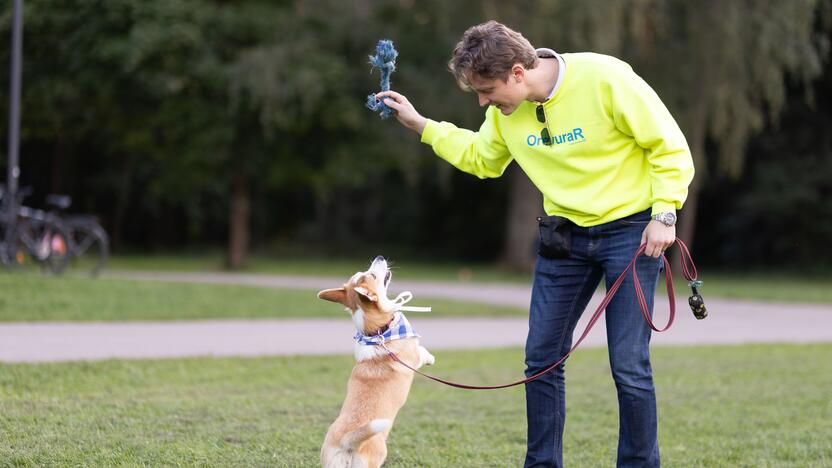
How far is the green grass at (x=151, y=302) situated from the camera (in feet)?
34.2

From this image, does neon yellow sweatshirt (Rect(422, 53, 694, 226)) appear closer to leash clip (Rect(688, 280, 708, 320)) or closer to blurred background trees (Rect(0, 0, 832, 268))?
leash clip (Rect(688, 280, 708, 320))

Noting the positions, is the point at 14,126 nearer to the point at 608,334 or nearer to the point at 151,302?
the point at 151,302

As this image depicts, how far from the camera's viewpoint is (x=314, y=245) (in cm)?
3888

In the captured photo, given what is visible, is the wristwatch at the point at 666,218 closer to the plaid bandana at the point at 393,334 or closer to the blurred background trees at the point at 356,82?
the plaid bandana at the point at 393,334

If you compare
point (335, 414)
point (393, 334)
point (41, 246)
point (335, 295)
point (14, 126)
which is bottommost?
point (335, 414)

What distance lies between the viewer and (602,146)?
13.1 feet

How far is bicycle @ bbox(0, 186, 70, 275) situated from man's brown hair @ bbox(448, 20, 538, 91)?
37.7ft

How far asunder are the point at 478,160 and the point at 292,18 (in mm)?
18307

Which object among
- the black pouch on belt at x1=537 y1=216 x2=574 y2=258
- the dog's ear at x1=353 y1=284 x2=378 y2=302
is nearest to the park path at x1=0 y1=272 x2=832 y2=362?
the dog's ear at x1=353 y1=284 x2=378 y2=302

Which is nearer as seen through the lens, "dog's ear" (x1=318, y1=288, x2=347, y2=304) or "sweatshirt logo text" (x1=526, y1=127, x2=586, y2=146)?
"sweatshirt logo text" (x1=526, y1=127, x2=586, y2=146)

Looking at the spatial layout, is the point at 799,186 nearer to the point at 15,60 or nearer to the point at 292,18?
the point at 292,18

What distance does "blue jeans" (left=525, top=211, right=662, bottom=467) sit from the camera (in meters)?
4.04

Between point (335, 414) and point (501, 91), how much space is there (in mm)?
3007

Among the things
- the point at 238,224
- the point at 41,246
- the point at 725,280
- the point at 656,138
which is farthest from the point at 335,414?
the point at 725,280
